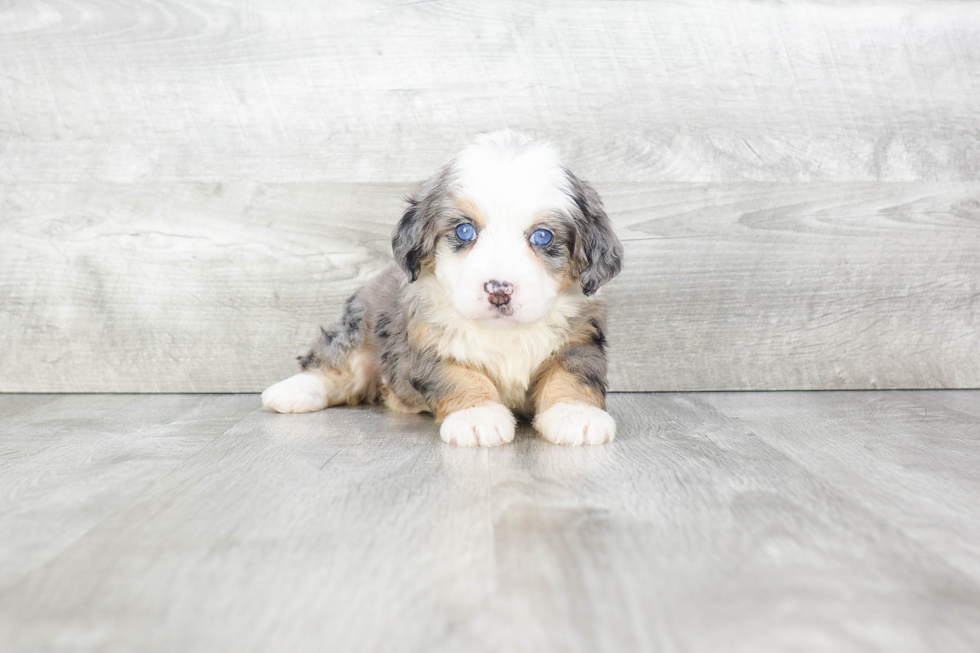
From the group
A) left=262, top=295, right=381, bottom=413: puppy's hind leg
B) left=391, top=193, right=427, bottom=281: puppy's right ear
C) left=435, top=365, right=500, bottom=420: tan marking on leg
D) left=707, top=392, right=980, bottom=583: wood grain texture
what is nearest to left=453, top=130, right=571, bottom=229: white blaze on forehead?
left=391, top=193, right=427, bottom=281: puppy's right ear

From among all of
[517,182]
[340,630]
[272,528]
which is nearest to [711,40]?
[517,182]

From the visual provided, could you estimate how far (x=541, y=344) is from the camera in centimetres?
240

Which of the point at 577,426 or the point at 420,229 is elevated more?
the point at 420,229

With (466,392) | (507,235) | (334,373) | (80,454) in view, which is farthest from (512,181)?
(80,454)

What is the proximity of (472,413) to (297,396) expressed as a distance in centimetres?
82

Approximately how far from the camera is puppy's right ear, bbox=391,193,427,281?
92.6 inches

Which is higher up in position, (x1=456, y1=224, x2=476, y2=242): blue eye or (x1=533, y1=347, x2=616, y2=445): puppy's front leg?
(x1=456, y1=224, x2=476, y2=242): blue eye

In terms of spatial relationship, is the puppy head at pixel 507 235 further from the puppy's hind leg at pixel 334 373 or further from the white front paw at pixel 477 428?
the puppy's hind leg at pixel 334 373

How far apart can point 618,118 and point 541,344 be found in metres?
1.25

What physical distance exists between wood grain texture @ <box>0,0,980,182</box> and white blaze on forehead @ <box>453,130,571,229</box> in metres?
0.92

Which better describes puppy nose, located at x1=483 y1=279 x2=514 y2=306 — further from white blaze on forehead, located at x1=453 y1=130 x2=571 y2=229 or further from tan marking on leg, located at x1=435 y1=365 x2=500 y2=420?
tan marking on leg, located at x1=435 y1=365 x2=500 y2=420

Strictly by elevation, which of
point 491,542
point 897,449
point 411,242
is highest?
point 411,242

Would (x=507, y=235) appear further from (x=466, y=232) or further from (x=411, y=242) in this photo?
(x=411, y=242)

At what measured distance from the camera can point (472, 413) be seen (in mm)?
2209
